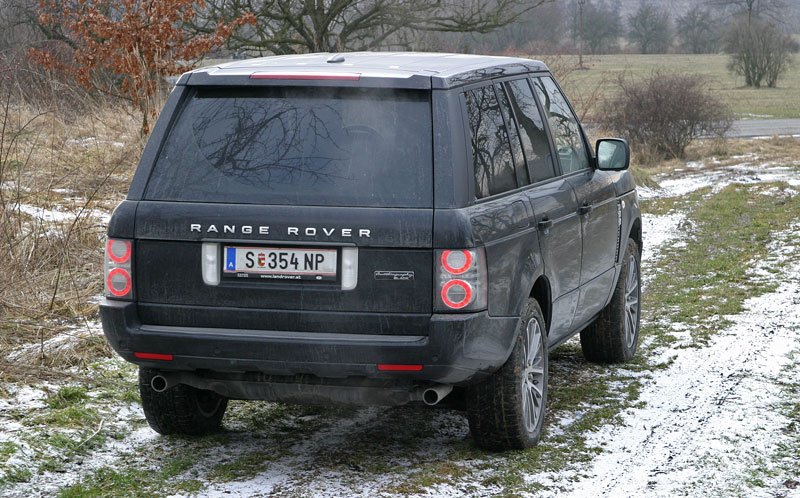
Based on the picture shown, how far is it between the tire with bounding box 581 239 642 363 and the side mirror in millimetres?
802

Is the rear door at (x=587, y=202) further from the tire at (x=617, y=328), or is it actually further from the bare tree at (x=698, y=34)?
the bare tree at (x=698, y=34)

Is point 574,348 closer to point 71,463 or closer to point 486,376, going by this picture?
point 486,376

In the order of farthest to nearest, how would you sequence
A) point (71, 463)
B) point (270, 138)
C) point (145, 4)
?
point (145, 4) → point (71, 463) → point (270, 138)

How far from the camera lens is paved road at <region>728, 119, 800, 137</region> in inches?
1271

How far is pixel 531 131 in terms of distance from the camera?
589 cm

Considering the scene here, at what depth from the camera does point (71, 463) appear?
520 cm

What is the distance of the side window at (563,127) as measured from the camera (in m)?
6.31

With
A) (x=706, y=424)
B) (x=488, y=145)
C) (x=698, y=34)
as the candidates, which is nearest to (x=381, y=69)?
(x=488, y=145)

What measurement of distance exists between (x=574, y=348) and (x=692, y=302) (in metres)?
1.77

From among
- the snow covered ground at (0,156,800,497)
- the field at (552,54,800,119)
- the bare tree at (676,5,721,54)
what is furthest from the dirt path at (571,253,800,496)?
the bare tree at (676,5,721,54)

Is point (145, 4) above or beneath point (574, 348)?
above

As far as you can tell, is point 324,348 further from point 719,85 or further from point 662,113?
point 719,85

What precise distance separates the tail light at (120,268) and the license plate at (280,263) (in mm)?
427

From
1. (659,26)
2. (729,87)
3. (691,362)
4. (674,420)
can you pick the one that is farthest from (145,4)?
(659,26)
